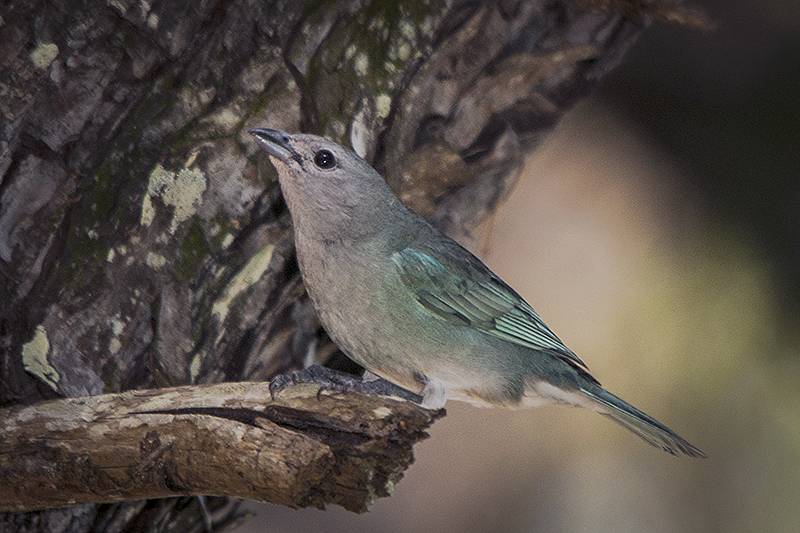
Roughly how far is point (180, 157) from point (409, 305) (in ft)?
2.55

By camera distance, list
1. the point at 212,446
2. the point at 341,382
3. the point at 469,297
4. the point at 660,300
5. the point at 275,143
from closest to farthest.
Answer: the point at 212,446 → the point at 341,382 → the point at 275,143 → the point at 469,297 → the point at 660,300

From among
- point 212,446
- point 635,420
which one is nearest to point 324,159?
point 212,446

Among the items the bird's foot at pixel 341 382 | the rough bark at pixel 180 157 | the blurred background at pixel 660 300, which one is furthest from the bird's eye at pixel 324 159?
the blurred background at pixel 660 300

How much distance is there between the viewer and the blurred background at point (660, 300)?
2.45 metres

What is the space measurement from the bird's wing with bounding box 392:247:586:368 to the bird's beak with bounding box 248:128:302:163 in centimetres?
42

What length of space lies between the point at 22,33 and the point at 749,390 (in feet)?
9.03

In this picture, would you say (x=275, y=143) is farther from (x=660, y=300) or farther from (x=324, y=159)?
(x=660, y=300)

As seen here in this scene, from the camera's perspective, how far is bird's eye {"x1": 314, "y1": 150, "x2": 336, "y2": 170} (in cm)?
181

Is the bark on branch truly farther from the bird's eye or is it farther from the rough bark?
the bird's eye

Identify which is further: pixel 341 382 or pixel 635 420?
pixel 635 420

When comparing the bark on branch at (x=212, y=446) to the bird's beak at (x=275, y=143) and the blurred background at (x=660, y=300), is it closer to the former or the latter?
the bird's beak at (x=275, y=143)

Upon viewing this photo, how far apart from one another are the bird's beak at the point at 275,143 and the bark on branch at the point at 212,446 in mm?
663

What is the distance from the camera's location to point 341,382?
1.58 m

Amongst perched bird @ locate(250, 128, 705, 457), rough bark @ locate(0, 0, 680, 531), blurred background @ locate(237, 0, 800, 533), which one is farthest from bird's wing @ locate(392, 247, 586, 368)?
blurred background @ locate(237, 0, 800, 533)
